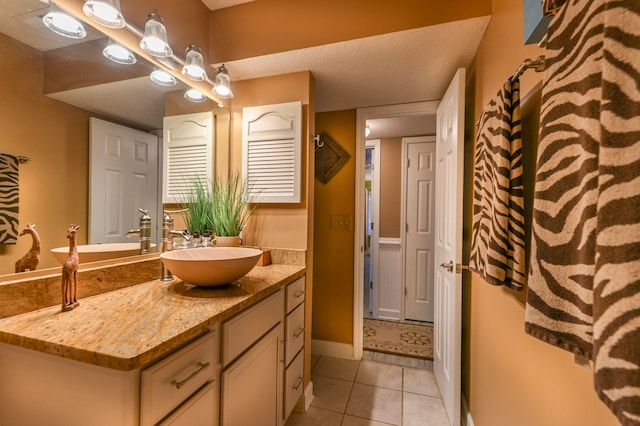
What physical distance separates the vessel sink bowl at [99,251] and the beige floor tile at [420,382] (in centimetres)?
200

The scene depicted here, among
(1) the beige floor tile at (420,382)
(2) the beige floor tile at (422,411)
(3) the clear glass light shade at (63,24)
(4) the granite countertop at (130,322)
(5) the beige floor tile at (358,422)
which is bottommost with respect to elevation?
(5) the beige floor tile at (358,422)

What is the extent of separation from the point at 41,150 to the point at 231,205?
36.1 inches

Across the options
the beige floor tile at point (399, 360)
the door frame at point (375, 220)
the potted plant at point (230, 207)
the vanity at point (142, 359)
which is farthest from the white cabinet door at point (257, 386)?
the door frame at point (375, 220)

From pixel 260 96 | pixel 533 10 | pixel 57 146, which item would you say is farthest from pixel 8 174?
pixel 533 10

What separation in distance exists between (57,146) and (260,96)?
1.20m

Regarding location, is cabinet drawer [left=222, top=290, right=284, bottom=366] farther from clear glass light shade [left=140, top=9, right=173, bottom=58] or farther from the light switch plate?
clear glass light shade [left=140, top=9, right=173, bottom=58]

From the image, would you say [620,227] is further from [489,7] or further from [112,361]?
[489,7]

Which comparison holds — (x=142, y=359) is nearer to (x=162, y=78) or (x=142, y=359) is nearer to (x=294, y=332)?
(x=294, y=332)

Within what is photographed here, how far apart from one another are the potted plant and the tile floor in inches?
48.0

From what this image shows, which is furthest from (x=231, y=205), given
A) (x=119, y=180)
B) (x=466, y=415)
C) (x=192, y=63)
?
(x=466, y=415)

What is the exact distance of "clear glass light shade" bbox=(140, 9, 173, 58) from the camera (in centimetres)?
126

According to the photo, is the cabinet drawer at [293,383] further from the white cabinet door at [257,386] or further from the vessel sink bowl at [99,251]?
the vessel sink bowl at [99,251]

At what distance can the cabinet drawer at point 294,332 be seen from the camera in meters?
1.46

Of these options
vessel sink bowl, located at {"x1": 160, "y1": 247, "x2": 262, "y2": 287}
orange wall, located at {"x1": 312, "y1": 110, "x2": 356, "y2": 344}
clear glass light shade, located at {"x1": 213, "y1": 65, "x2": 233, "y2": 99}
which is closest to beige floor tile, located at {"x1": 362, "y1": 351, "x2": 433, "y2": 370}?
orange wall, located at {"x1": 312, "y1": 110, "x2": 356, "y2": 344}
